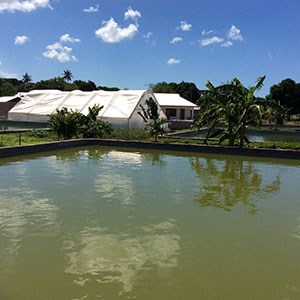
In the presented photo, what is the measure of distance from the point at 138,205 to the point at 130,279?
3427 millimetres

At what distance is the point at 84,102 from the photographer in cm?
3019

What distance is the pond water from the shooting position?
4680mm

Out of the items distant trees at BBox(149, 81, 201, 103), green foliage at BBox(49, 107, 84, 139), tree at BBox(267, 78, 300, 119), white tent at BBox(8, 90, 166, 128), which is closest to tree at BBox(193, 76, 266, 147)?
green foliage at BBox(49, 107, 84, 139)

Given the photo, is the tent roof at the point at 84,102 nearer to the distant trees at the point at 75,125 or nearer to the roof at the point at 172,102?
the distant trees at the point at 75,125

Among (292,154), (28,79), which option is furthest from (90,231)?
(28,79)

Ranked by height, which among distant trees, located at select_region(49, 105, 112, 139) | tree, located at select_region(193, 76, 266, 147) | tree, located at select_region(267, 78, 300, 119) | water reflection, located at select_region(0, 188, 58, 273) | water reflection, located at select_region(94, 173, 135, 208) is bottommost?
water reflection, located at select_region(0, 188, 58, 273)

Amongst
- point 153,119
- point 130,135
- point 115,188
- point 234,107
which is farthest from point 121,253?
point 153,119

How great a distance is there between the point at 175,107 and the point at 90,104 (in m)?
12.2

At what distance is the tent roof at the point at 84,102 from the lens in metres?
27.8

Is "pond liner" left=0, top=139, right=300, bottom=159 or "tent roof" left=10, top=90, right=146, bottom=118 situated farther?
"tent roof" left=10, top=90, right=146, bottom=118

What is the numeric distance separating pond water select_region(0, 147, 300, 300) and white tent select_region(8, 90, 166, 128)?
50.0 feet

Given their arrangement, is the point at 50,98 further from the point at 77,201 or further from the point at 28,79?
the point at 28,79

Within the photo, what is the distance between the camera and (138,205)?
8211mm

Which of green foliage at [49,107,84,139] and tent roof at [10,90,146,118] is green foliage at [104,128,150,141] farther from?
tent roof at [10,90,146,118]
